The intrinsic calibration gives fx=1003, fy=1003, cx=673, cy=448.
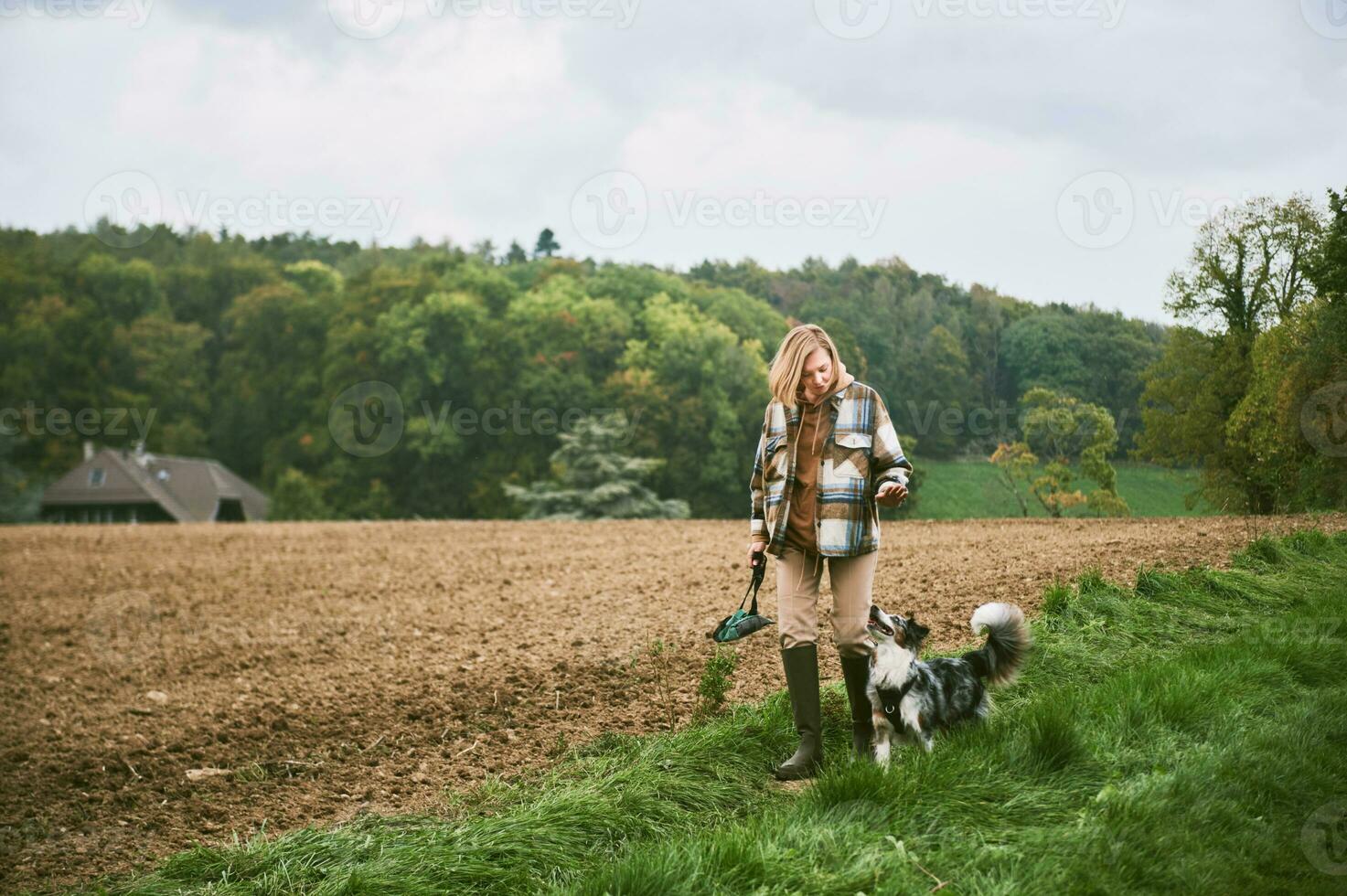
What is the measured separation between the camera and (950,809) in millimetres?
3955

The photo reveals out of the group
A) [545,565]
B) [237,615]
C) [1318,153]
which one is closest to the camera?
[1318,153]

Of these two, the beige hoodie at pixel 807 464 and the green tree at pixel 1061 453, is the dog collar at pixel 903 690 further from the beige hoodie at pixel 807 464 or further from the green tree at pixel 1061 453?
the green tree at pixel 1061 453

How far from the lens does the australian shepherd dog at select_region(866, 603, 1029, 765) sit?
4.64 meters

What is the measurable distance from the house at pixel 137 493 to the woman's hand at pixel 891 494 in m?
41.7

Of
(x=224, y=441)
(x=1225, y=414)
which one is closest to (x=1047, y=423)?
(x=1225, y=414)

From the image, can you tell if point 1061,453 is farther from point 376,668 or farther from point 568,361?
point 568,361

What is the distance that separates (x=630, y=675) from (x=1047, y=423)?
4399mm

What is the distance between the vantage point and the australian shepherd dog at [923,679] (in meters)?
Result: 4.64

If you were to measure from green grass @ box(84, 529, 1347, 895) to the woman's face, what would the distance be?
5.63ft

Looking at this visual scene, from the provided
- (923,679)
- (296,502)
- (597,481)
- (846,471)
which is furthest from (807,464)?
(296,502)

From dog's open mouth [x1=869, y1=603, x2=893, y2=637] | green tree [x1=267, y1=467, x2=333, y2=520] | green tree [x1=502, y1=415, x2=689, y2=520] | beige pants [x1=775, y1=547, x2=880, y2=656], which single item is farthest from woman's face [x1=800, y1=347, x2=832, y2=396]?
green tree [x1=267, y1=467, x2=333, y2=520]

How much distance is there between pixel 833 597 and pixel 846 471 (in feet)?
2.00

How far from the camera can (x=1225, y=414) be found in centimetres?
748

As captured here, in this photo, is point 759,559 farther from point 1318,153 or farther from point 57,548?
point 57,548
